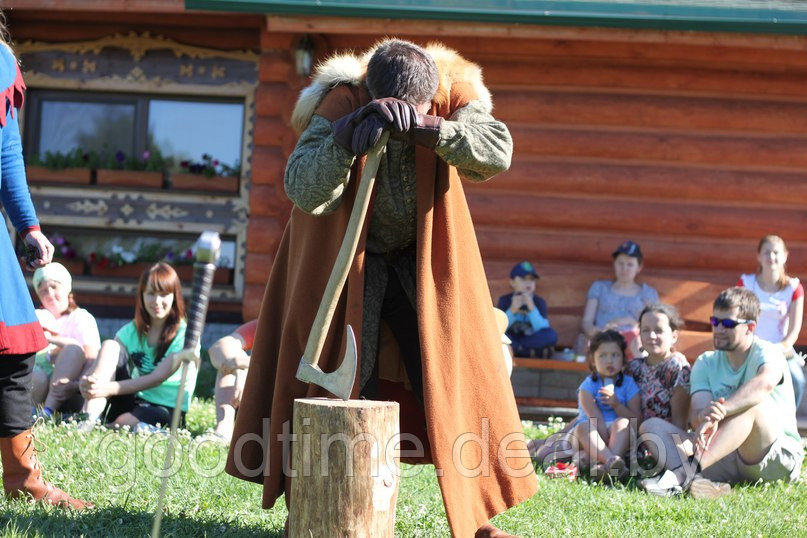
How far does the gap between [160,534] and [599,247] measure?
5.01 meters

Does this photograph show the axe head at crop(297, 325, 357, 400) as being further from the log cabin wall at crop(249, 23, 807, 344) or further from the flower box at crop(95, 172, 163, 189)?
the flower box at crop(95, 172, 163, 189)

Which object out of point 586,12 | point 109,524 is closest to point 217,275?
point 586,12

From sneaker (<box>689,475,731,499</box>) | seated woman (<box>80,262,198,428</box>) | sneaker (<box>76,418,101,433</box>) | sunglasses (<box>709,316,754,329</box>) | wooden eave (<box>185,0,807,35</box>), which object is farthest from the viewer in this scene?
wooden eave (<box>185,0,807,35</box>)

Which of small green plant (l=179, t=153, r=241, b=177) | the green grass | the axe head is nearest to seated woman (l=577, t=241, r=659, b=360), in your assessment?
the green grass

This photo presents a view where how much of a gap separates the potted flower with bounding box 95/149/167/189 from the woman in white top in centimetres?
513

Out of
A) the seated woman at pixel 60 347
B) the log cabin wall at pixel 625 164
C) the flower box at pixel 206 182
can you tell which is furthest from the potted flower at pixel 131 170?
the seated woman at pixel 60 347

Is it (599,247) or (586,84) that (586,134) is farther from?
(599,247)

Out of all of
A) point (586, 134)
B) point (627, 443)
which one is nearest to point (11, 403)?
point (627, 443)

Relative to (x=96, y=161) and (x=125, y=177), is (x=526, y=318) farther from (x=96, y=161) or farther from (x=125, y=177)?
(x=96, y=161)

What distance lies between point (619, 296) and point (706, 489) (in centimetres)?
279

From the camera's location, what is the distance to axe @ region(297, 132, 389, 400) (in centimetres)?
292

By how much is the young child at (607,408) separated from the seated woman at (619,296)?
5.78 ft

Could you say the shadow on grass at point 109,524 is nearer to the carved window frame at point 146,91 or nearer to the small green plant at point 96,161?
the carved window frame at point 146,91

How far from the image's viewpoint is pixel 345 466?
280 cm
